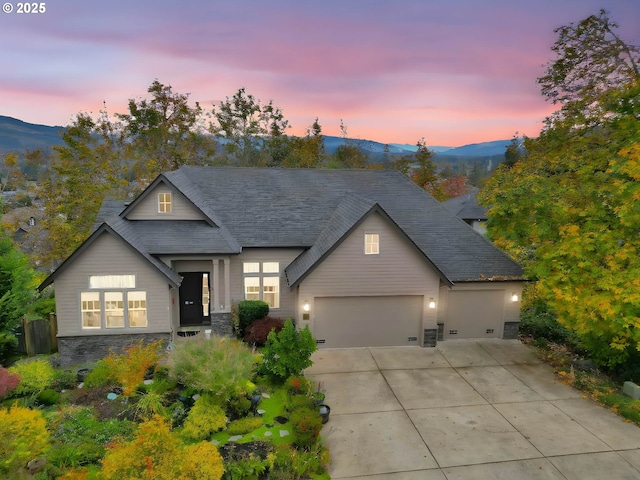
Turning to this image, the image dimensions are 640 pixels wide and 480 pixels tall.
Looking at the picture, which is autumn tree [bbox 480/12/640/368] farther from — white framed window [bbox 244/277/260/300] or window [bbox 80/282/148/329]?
window [bbox 80/282/148/329]

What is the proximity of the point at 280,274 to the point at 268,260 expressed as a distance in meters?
0.87

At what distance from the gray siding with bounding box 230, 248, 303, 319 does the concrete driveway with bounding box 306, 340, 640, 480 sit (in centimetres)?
344

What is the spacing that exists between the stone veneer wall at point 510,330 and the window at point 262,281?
34.6ft

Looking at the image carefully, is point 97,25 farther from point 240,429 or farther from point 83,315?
point 240,429

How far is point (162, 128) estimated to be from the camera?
34906mm

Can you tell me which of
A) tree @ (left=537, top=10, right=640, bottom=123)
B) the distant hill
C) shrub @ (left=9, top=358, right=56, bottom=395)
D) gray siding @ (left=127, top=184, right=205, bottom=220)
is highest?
the distant hill

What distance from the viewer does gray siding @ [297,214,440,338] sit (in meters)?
14.5

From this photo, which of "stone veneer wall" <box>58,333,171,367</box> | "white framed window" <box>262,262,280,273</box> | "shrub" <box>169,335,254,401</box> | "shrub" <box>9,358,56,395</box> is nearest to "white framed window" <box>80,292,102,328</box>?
"stone veneer wall" <box>58,333,171,367</box>

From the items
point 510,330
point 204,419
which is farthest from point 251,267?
point 510,330

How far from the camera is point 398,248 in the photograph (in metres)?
14.7

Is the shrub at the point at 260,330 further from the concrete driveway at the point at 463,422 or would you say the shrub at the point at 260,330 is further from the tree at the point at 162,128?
the tree at the point at 162,128

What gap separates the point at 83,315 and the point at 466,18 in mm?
23223

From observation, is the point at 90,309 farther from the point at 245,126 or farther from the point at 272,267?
the point at 245,126

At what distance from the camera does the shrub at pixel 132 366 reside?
10.6 metres
